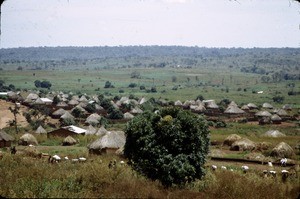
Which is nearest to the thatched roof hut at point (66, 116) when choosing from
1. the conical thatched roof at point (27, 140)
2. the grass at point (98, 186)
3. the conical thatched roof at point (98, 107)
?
the conical thatched roof at point (98, 107)

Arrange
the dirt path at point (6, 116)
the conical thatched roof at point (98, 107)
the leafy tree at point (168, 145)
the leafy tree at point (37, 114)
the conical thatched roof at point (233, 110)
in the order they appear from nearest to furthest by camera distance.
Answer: the leafy tree at point (168, 145) → the dirt path at point (6, 116) → the leafy tree at point (37, 114) → the conical thatched roof at point (98, 107) → the conical thatched roof at point (233, 110)

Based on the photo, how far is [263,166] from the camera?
20.0 metres

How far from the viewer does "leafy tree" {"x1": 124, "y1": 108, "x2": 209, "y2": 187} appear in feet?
34.0

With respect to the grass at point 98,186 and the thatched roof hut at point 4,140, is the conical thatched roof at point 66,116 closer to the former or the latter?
the thatched roof hut at point 4,140

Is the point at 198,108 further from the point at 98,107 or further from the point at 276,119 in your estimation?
the point at 98,107

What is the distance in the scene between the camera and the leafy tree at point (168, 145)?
34.0 ft

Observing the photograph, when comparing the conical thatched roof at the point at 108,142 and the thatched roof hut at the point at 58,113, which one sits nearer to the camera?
the conical thatched roof at the point at 108,142

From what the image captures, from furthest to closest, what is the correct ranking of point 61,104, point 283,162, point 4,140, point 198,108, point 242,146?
point 61,104 → point 198,108 → point 4,140 → point 242,146 → point 283,162

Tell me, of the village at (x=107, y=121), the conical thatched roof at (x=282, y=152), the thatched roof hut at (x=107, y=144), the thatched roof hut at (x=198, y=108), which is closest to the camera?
the conical thatched roof at (x=282, y=152)

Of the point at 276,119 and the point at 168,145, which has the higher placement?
the point at 168,145

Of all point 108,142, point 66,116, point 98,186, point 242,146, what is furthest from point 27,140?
point 98,186

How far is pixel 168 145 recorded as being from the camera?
10.9 meters

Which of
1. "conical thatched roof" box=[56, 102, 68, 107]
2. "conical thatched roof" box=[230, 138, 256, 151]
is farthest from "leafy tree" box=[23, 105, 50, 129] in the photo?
"conical thatched roof" box=[230, 138, 256, 151]

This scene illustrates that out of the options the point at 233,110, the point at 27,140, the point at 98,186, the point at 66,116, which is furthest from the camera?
the point at 233,110
